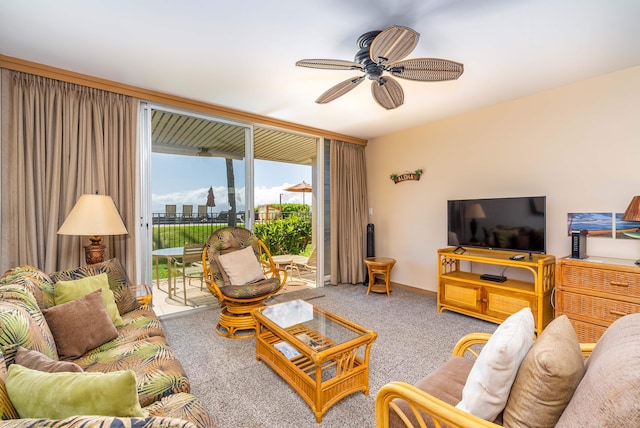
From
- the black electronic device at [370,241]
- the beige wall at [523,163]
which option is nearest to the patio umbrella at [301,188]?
the beige wall at [523,163]

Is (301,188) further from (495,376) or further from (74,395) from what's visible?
(74,395)

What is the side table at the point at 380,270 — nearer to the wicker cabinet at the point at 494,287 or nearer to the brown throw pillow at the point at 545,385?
the wicker cabinet at the point at 494,287

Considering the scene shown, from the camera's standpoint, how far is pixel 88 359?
1.61 metres

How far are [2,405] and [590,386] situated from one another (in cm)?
159

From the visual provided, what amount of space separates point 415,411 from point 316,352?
0.78 meters

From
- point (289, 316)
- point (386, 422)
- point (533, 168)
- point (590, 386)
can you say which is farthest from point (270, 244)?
point (590, 386)

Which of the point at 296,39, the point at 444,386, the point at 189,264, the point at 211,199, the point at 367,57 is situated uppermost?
the point at 296,39

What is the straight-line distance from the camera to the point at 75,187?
2.81 m

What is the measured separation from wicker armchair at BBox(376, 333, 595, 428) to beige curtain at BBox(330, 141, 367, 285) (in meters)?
3.60

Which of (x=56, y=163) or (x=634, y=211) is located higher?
(x=56, y=163)

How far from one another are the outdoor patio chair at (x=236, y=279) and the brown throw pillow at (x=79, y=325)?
45.3 inches

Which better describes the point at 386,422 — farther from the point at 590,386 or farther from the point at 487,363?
the point at 590,386

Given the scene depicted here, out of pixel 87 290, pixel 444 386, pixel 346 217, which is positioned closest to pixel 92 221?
pixel 87 290

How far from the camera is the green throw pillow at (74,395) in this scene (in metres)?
0.77
